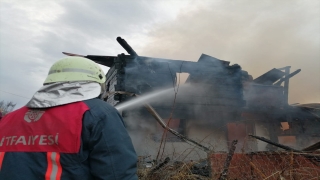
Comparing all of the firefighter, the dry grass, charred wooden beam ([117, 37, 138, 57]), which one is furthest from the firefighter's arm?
charred wooden beam ([117, 37, 138, 57])

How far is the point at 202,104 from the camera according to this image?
32.2 feet

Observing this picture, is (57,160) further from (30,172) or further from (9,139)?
(9,139)

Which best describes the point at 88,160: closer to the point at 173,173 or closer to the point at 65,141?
the point at 65,141

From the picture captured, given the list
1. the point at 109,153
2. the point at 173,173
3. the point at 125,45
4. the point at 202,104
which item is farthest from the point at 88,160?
the point at 202,104

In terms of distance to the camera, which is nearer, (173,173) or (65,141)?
(65,141)

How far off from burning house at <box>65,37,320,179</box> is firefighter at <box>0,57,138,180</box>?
249 inches

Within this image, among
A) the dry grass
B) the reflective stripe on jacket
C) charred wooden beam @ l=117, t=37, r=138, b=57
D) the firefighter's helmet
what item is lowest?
the dry grass

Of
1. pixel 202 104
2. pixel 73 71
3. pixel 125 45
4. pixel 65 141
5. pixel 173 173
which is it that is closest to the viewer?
pixel 65 141

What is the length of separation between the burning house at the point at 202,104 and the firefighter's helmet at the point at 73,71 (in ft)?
20.0

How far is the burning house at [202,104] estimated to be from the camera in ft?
28.5

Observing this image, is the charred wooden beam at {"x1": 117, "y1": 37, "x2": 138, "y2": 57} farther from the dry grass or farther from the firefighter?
the firefighter

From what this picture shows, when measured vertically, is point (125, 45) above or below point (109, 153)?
above

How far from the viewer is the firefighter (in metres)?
1.19

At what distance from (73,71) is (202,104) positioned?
8.67m
